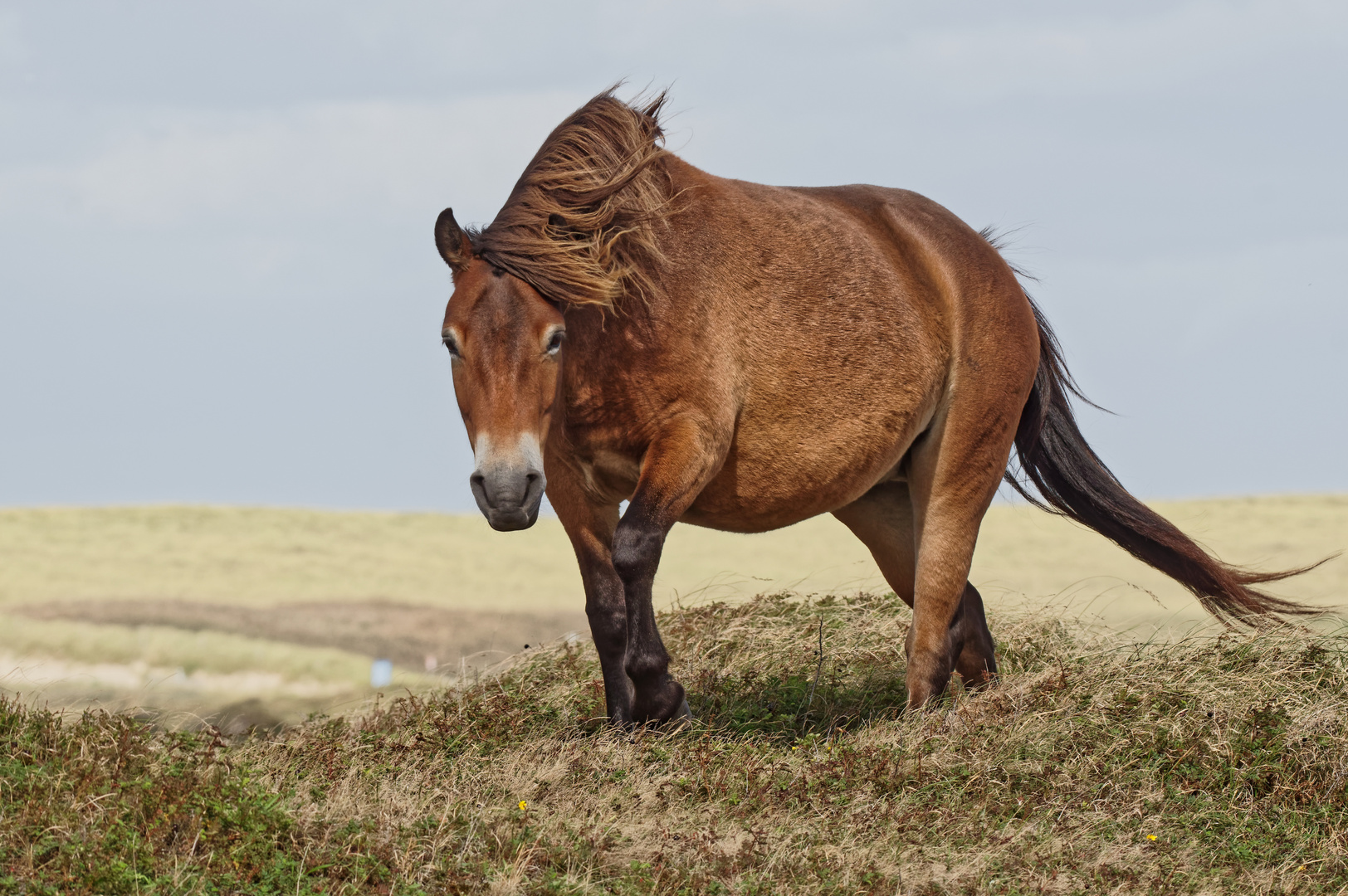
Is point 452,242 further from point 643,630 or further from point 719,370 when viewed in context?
point 643,630

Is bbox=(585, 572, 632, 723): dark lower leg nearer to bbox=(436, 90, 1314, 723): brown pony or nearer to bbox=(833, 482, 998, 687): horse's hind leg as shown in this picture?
bbox=(436, 90, 1314, 723): brown pony

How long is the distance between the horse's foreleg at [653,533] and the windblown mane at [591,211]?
719 millimetres

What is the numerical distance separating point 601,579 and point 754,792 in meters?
1.29

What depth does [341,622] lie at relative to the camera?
12578 millimetres

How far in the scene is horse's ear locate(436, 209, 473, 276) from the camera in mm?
5363

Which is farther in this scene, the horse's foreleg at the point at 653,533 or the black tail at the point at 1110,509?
the black tail at the point at 1110,509

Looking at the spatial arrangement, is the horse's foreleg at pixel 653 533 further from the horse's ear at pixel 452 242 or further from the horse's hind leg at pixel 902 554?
the horse's hind leg at pixel 902 554

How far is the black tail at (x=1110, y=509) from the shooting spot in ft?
26.1

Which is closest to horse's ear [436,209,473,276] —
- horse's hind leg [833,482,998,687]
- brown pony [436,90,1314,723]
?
brown pony [436,90,1314,723]

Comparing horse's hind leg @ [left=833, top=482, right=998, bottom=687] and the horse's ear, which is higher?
the horse's ear

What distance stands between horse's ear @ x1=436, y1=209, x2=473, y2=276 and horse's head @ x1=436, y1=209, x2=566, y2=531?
0.10m

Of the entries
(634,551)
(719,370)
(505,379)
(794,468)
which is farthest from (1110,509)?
(505,379)

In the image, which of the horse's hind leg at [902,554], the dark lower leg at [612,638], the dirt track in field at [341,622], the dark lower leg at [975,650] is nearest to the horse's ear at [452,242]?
the dark lower leg at [612,638]

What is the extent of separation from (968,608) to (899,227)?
2261 millimetres
